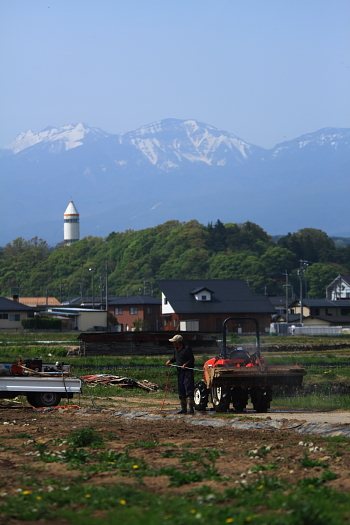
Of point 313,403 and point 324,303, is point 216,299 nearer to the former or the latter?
point 324,303

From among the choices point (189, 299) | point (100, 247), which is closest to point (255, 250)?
point (100, 247)

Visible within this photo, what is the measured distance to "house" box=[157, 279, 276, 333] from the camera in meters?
79.5

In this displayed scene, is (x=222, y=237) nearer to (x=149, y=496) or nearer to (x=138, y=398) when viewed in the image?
(x=138, y=398)

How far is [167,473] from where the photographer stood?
876 centimetres

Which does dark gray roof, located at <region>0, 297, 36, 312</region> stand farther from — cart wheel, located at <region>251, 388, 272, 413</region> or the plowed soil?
the plowed soil

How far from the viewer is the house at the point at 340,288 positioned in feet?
409

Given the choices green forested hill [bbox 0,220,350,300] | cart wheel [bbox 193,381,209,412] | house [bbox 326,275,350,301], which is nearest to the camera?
cart wheel [bbox 193,381,209,412]

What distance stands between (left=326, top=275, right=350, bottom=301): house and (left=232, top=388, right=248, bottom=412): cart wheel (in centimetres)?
10780

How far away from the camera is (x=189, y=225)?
16275 cm

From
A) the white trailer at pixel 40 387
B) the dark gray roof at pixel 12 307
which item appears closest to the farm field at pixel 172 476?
the white trailer at pixel 40 387

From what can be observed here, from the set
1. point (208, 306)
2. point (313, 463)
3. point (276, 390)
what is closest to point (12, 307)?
point (208, 306)

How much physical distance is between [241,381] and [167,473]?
28.9 ft

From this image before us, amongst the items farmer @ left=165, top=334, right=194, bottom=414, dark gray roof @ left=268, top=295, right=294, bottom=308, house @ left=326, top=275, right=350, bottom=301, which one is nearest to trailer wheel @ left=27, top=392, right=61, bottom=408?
farmer @ left=165, top=334, right=194, bottom=414

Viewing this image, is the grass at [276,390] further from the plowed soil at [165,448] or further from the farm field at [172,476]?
the farm field at [172,476]
